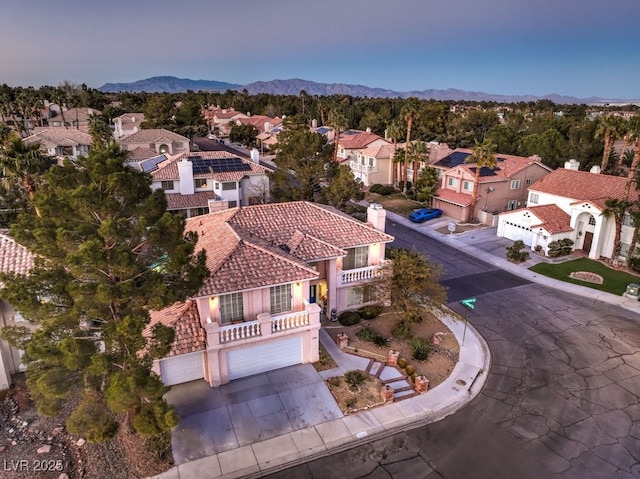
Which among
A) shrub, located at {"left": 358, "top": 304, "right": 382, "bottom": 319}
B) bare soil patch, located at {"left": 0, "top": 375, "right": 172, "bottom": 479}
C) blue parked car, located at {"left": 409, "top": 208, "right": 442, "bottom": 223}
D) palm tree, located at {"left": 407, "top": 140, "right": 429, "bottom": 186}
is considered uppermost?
palm tree, located at {"left": 407, "top": 140, "right": 429, "bottom": 186}

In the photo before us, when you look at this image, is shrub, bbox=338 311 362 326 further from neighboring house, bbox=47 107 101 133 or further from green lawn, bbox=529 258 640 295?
neighboring house, bbox=47 107 101 133

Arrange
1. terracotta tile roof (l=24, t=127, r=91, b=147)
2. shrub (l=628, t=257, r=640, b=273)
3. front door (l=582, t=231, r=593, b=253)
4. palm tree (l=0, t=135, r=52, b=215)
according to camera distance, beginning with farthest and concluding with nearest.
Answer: terracotta tile roof (l=24, t=127, r=91, b=147) < front door (l=582, t=231, r=593, b=253) < shrub (l=628, t=257, r=640, b=273) < palm tree (l=0, t=135, r=52, b=215)

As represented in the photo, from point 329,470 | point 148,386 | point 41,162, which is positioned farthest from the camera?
point 41,162

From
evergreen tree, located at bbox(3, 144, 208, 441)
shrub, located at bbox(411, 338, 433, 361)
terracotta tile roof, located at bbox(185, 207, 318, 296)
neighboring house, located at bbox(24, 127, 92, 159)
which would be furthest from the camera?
neighboring house, located at bbox(24, 127, 92, 159)

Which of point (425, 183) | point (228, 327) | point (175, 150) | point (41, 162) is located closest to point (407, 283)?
point (228, 327)

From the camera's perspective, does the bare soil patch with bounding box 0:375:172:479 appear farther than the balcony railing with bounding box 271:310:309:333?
No

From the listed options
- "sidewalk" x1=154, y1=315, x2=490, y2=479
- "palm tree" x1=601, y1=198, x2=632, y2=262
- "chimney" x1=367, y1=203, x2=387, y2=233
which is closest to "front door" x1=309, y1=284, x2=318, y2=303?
"sidewalk" x1=154, y1=315, x2=490, y2=479

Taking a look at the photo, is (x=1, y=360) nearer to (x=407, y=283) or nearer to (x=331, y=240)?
(x=331, y=240)
